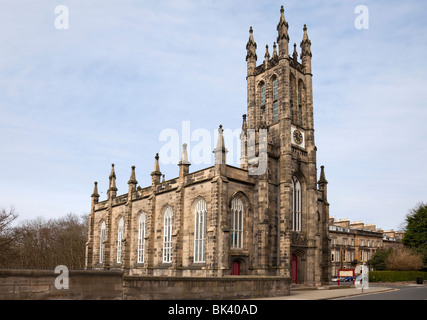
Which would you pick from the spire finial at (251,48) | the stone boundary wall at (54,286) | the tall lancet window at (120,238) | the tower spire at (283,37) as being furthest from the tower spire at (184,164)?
the stone boundary wall at (54,286)

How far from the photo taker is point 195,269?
1214 inches

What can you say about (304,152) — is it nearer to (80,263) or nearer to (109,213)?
(109,213)

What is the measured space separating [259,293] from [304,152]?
58.5 ft

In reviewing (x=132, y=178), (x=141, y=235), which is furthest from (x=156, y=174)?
(x=141, y=235)

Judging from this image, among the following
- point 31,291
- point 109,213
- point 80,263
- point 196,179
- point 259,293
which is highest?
point 196,179

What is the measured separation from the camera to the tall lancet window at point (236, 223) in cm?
3159

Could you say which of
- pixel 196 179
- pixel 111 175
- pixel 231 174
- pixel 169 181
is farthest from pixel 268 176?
pixel 111 175

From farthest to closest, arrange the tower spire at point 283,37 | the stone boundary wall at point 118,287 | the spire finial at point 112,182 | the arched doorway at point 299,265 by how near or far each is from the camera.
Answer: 1. the spire finial at point 112,182
2. the tower spire at point 283,37
3. the arched doorway at point 299,265
4. the stone boundary wall at point 118,287

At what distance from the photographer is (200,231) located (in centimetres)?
3192

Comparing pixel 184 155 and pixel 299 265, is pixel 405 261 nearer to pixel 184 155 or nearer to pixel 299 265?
pixel 299 265

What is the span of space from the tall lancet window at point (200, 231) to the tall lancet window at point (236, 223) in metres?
2.40

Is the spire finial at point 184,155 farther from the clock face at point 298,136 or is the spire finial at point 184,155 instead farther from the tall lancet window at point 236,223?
the clock face at point 298,136

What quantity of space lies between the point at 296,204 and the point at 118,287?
867 inches

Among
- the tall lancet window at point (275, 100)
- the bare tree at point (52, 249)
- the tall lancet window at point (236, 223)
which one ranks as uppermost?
the tall lancet window at point (275, 100)
